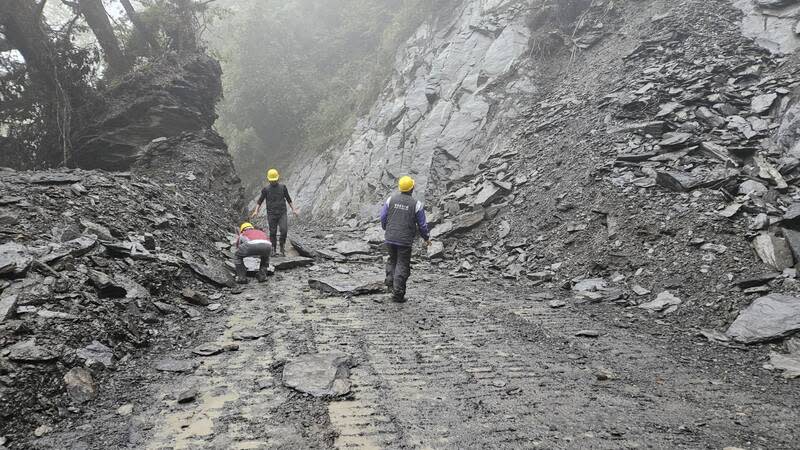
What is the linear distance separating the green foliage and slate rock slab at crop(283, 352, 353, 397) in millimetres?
15905

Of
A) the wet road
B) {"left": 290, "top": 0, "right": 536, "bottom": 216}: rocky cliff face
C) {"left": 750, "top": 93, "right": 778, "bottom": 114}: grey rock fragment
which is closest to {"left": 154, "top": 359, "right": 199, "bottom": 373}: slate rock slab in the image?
the wet road

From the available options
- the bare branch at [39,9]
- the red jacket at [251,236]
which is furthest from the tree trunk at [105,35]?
the red jacket at [251,236]

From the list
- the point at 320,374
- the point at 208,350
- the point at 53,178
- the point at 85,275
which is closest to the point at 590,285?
the point at 320,374

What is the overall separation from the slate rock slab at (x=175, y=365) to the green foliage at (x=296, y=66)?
1568 cm

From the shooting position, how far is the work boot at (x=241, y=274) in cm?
710

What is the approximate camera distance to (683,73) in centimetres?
942

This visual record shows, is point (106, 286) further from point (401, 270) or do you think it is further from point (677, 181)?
point (677, 181)

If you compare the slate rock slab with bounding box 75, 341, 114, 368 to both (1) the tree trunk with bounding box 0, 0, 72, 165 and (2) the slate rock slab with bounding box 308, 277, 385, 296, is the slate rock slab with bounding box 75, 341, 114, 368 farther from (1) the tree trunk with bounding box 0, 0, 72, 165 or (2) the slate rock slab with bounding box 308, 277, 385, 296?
(1) the tree trunk with bounding box 0, 0, 72, 165

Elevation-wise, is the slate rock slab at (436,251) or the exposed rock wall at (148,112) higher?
→ the exposed rock wall at (148,112)

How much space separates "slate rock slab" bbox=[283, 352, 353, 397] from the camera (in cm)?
347

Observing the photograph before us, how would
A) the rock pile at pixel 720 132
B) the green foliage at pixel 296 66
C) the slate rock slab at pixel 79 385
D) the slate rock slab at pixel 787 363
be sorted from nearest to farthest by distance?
the slate rock slab at pixel 79 385 → the slate rock slab at pixel 787 363 → the rock pile at pixel 720 132 → the green foliage at pixel 296 66

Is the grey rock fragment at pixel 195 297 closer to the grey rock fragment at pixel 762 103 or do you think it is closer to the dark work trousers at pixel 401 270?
the dark work trousers at pixel 401 270

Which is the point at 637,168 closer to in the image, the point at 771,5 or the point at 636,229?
the point at 636,229

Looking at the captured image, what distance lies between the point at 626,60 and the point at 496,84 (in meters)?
3.58
